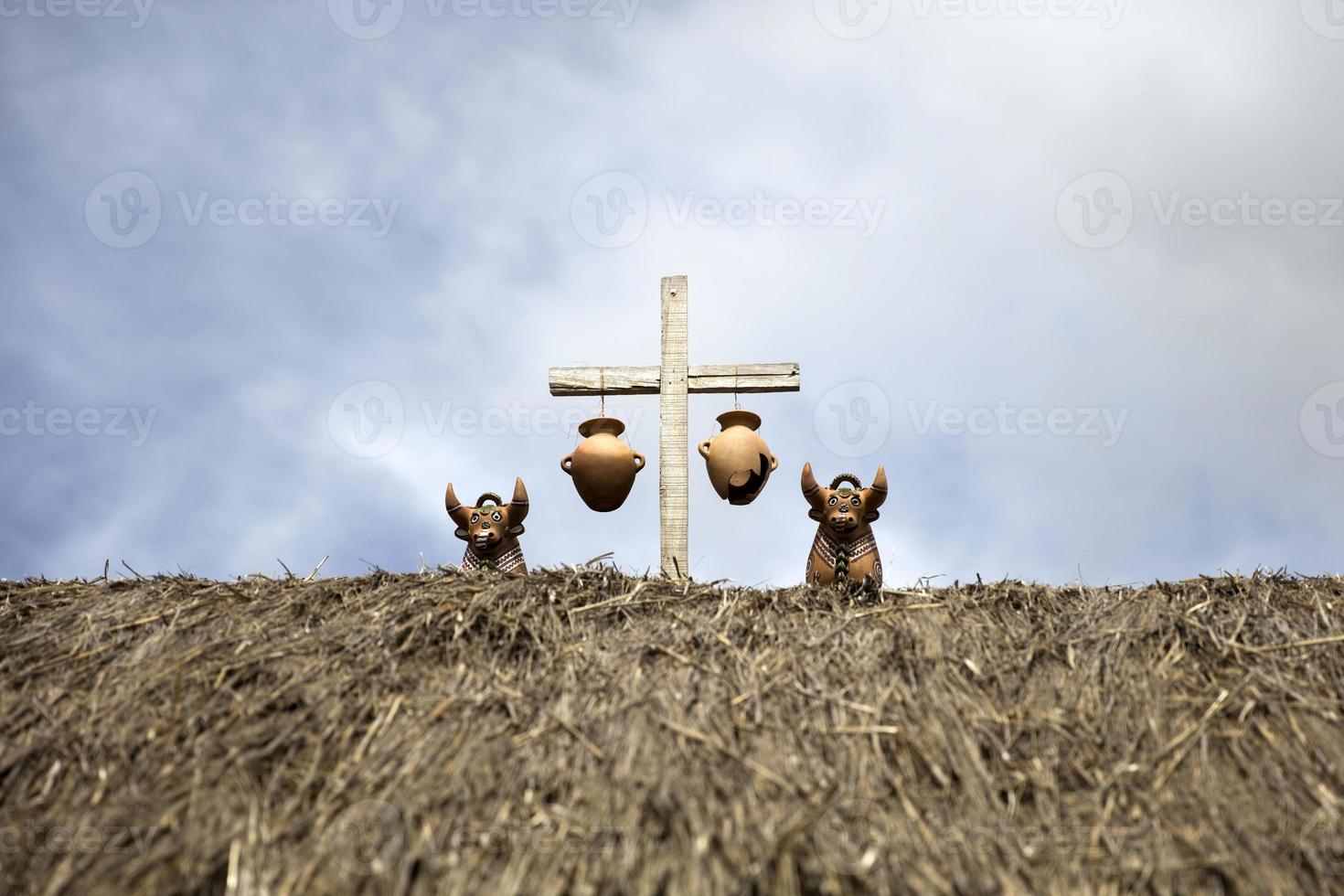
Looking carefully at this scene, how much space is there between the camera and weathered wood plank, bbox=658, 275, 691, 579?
7395 millimetres

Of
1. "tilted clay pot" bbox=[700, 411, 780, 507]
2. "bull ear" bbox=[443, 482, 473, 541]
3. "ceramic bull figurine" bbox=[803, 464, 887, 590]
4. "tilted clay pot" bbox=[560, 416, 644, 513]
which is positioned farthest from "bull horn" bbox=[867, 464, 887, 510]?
"bull ear" bbox=[443, 482, 473, 541]

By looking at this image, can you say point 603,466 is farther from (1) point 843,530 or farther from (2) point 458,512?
(1) point 843,530

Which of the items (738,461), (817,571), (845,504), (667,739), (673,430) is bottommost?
(667,739)

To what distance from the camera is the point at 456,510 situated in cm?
693

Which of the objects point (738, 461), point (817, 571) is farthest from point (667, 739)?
point (738, 461)

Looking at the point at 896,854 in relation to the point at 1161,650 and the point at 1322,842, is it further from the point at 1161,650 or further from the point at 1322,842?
the point at 1161,650

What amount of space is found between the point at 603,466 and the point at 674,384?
88 centimetres

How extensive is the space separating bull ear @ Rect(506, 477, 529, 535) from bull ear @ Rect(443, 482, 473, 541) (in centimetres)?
28

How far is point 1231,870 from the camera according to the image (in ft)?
10.5

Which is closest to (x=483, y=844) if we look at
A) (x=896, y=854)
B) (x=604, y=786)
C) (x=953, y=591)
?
(x=604, y=786)

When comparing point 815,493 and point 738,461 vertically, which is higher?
point 738,461

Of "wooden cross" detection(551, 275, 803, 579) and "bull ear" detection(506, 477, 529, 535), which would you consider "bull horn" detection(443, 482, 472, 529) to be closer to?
"bull ear" detection(506, 477, 529, 535)

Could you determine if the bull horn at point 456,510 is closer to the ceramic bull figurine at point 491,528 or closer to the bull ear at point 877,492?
the ceramic bull figurine at point 491,528

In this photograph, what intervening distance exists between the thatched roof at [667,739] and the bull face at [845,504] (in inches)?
53.7
